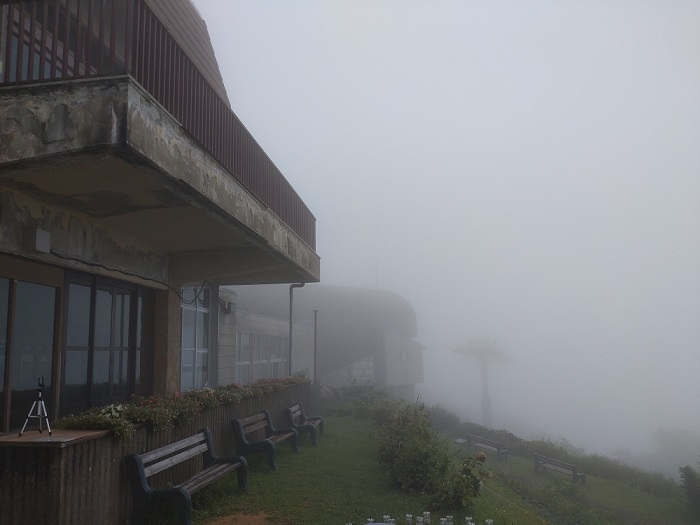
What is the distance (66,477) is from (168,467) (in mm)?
1767

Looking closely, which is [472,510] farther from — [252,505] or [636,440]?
[636,440]

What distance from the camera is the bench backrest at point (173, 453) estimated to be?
6.22m

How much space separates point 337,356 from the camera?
114 feet

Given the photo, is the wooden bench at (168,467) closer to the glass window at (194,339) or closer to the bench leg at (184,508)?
the bench leg at (184,508)

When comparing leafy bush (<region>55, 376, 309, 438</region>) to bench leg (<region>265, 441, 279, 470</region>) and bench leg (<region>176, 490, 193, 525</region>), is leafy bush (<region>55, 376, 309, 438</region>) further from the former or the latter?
bench leg (<region>265, 441, 279, 470</region>)

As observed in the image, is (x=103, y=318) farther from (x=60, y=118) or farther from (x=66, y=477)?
(x=60, y=118)

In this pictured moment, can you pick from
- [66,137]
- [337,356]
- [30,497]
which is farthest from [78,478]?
[337,356]

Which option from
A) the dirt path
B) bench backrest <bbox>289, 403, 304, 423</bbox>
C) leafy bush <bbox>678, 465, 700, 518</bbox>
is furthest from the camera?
leafy bush <bbox>678, 465, 700, 518</bbox>

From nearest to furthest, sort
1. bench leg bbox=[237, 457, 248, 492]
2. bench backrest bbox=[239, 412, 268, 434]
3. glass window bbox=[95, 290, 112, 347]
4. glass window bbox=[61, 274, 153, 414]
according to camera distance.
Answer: bench leg bbox=[237, 457, 248, 492], glass window bbox=[61, 274, 153, 414], glass window bbox=[95, 290, 112, 347], bench backrest bbox=[239, 412, 268, 434]

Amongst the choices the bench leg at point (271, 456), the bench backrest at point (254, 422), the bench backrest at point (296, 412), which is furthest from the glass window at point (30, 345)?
the bench backrest at point (296, 412)

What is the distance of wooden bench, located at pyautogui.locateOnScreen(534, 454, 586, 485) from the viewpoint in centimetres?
1673

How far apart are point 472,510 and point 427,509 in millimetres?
536

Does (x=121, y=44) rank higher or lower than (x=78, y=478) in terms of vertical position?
higher

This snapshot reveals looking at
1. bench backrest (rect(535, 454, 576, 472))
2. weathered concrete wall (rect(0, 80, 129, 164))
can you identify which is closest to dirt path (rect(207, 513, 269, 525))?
weathered concrete wall (rect(0, 80, 129, 164))
